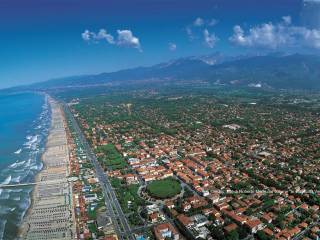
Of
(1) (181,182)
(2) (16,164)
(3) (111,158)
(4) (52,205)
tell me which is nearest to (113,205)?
(4) (52,205)

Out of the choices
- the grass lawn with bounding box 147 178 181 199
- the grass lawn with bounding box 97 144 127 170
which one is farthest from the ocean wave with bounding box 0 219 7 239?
the grass lawn with bounding box 97 144 127 170

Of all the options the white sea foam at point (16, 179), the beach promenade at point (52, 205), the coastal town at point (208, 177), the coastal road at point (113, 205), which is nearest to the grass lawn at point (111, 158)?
the coastal town at point (208, 177)

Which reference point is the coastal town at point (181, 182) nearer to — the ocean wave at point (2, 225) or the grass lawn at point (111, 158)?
the grass lawn at point (111, 158)

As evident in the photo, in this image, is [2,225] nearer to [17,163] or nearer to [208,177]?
[17,163]

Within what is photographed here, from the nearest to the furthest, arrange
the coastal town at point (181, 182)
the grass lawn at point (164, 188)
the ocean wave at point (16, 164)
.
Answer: the coastal town at point (181, 182), the grass lawn at point (164, 188), the ocean wave at point (16, 164)

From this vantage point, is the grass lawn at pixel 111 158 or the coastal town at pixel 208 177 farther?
the grass lawn at pixel 111 158

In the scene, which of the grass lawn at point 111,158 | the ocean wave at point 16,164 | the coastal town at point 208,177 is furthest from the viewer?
the ocean wave at point 16,164

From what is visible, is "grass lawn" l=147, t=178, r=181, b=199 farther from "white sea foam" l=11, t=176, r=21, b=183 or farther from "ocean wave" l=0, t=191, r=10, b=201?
"white sea foam" l=11, t=176, r=21, b=183
